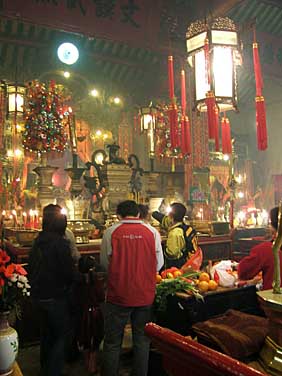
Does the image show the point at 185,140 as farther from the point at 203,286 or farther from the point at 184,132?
the point at 203,286

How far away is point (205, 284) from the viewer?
3049mm

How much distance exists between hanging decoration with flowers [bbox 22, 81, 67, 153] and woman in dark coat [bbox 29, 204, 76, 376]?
3508 mm

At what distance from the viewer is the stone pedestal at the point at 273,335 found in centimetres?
132

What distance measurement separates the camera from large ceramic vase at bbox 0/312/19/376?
1895 millimetres

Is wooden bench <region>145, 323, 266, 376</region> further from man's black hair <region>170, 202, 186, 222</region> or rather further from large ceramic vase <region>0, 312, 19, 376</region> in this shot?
man's black hair <region>170, 202, 186, 222</region>

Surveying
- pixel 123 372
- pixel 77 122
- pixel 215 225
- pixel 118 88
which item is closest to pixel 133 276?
pixel 123 372

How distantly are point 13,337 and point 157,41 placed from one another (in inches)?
295

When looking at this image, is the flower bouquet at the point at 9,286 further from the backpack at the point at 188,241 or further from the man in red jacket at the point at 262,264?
the backpack at the point at 188,241

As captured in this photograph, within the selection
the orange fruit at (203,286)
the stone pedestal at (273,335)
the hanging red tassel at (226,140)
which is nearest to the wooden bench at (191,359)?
the stone pedestal at (273,335)

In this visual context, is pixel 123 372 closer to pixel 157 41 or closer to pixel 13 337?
pixel 13 337

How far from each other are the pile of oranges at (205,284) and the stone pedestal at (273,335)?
1.61 meters

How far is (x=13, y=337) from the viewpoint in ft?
6.50

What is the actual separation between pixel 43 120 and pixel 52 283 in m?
3.92

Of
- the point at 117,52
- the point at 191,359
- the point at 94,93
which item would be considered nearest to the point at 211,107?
the point at 191,359
